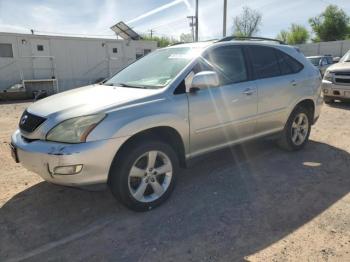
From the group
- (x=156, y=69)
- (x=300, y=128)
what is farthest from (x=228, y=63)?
(x=300, y=128)

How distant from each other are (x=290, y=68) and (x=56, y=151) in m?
3.73

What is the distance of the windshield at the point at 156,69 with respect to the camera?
3.84 meters

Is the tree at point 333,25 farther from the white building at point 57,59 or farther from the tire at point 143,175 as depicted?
the tire at point 143,175

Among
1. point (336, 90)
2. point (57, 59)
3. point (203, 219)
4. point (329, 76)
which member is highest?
point (57, 59)

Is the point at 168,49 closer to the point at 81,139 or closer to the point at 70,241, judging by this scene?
the point at 81,139

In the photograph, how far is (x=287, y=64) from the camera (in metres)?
5.09

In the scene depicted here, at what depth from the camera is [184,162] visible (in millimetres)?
3818

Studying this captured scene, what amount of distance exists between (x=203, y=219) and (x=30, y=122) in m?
2.01

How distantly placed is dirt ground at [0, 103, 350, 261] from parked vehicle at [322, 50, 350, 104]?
546cm

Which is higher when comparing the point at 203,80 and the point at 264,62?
the point at 264,62

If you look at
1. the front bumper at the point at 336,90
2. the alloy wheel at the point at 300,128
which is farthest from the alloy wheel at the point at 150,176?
the front bumper at the point at 336,90

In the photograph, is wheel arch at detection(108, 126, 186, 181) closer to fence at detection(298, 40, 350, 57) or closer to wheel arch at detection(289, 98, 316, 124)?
wheel arch at detection(289, 98, 316, 124)

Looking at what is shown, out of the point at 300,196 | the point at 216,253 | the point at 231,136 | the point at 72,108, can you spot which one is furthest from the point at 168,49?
the point at 216,253

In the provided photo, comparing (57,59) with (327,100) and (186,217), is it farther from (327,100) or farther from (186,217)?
(186,217)
